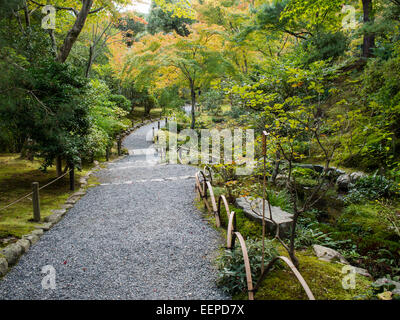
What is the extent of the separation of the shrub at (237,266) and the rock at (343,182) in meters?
3.50

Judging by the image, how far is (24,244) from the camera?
146 inches

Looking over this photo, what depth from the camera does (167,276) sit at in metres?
3.10

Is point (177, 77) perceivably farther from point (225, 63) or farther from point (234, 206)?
point (234, 206)

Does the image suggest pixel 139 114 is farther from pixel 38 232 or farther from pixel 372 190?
pixel 372 190

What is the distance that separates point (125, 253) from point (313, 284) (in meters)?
2.53

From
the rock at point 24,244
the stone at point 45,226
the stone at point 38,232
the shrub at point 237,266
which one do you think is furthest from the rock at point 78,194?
the shrub at point 237,266

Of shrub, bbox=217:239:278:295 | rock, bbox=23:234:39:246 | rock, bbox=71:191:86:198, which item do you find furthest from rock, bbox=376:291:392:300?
rock, bbox=71:191:86:198

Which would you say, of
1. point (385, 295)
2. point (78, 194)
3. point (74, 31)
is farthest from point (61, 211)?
point (385, 295)

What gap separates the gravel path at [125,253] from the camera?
2.85 m

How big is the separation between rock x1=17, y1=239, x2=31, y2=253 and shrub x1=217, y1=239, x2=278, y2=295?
2885mm

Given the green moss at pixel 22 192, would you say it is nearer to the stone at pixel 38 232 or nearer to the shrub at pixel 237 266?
the stone at pixel 38 232

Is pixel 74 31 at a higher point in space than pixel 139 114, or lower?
higher
